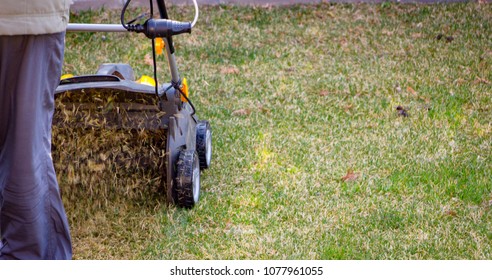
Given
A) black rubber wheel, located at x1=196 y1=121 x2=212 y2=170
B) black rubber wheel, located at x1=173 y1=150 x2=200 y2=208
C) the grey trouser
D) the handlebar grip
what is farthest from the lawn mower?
the grey trouser

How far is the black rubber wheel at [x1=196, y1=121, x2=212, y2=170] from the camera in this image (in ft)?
13.8

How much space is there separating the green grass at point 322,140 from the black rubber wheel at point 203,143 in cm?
8

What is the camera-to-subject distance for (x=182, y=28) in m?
3.30

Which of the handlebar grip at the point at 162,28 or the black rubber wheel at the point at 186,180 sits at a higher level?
the handlebar grip at the point at 162,28

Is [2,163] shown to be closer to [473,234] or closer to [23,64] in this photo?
[23,64]

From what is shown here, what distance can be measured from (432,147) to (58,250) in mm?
2453

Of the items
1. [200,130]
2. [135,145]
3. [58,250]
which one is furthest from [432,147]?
[58,250]

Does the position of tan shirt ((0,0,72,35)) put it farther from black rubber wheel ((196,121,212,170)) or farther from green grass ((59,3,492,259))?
black rubber wheel ((196,121,212,170))

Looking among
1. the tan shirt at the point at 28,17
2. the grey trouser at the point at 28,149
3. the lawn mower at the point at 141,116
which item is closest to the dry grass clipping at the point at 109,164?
the lawn mower at the point at 141,116

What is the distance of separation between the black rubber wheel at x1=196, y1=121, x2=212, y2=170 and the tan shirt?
168 centimetres

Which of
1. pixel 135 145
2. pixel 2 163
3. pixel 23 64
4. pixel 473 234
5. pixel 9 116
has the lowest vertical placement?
pixel 473 234

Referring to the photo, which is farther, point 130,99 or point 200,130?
point 200,130

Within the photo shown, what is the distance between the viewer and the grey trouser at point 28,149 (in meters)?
2.62

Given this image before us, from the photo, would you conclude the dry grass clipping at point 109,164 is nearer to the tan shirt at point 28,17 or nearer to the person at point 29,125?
the person at point 29,125
